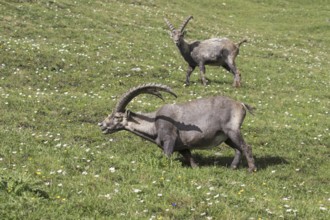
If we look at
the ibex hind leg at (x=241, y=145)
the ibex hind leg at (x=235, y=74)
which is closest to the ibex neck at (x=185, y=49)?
the ibex hind leg at (x=235, y=74)

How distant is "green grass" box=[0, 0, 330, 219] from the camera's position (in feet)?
31.7

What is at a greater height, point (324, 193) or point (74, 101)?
point (324, 193)

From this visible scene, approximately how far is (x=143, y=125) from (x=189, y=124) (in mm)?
1310

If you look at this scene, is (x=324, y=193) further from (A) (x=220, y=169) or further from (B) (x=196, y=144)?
(B) (x=196, y=144)

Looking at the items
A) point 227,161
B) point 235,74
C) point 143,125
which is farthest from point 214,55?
point 143,125

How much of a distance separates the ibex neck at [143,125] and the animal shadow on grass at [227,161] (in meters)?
1.14

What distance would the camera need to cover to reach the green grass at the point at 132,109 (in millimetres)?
9664

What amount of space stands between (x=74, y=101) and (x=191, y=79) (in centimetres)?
739

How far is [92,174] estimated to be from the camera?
11281 millimetres

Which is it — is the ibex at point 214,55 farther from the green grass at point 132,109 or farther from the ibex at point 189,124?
the ibex at point 189,124

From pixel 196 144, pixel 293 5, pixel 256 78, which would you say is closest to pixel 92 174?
pixel 196 144

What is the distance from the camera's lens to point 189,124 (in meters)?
13.5

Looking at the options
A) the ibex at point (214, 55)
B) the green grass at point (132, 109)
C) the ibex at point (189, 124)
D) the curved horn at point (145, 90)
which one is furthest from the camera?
the ibex at point (214, 55)

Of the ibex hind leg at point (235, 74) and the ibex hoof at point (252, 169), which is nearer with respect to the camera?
the ibex hoof at point (252, 169)
